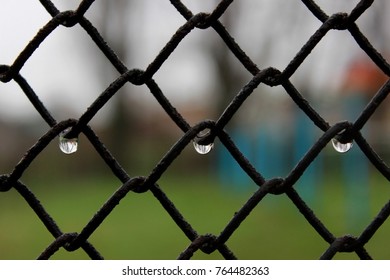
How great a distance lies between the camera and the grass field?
453 cm

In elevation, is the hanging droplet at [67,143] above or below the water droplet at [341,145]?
above

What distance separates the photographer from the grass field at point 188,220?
14.9ft

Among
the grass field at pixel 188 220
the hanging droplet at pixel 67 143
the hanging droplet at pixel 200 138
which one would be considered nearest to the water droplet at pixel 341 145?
the hanging droplet at pixel 200 138

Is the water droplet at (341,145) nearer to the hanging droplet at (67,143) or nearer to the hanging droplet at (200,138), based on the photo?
the hanging droplet at (200,138)

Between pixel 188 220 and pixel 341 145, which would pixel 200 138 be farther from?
pixel 188 220

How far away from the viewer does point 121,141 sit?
36.0 feet

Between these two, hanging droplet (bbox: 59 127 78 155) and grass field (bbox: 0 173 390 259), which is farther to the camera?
grass field (bbox: 0 173 390 259)

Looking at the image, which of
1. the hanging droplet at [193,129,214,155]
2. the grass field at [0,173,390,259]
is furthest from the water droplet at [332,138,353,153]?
the grass field at [0,173,390,259]

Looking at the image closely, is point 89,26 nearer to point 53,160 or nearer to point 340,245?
point 340,245

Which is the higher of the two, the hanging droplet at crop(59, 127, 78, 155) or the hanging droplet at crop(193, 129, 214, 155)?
the hanging droplet at crop(59, 127, 78, 155)

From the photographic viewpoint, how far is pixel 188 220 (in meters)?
6.12

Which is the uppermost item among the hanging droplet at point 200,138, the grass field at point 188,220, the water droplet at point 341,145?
the grass field at point 188,220

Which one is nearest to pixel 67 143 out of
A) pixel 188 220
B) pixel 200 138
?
pixel 200 138

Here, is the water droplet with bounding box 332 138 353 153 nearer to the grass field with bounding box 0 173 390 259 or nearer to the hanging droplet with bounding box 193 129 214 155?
the hanging droplet with bounding box 193 129 214 155
